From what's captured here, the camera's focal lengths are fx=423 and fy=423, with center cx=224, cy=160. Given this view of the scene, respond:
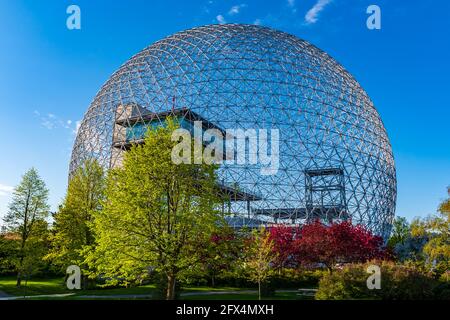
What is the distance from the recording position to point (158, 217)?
15.6m

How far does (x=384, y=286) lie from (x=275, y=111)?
21319mm

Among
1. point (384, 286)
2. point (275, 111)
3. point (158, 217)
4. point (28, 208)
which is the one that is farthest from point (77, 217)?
point (384, 286)

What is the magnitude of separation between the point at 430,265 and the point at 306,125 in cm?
1796

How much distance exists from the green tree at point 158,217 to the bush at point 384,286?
231 inches

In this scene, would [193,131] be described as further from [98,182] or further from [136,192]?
[136,192]

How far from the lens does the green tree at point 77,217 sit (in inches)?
1072

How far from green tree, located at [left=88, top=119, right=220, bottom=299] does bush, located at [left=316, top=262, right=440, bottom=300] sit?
5.87 meters

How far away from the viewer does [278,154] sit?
35219 mm

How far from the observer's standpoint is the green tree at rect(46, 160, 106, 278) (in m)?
27.2

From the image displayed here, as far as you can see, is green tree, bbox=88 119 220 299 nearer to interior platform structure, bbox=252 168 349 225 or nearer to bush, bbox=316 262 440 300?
bush, bbox=316 262 440 300

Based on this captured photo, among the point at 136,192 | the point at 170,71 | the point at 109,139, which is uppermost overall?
the point at 170,71

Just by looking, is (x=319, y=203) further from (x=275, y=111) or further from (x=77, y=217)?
(x=77, y=217)

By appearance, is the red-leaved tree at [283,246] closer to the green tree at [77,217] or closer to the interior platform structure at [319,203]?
the interior platform structure at [319,203]

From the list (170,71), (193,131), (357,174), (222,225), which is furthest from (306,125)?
(222,225)
